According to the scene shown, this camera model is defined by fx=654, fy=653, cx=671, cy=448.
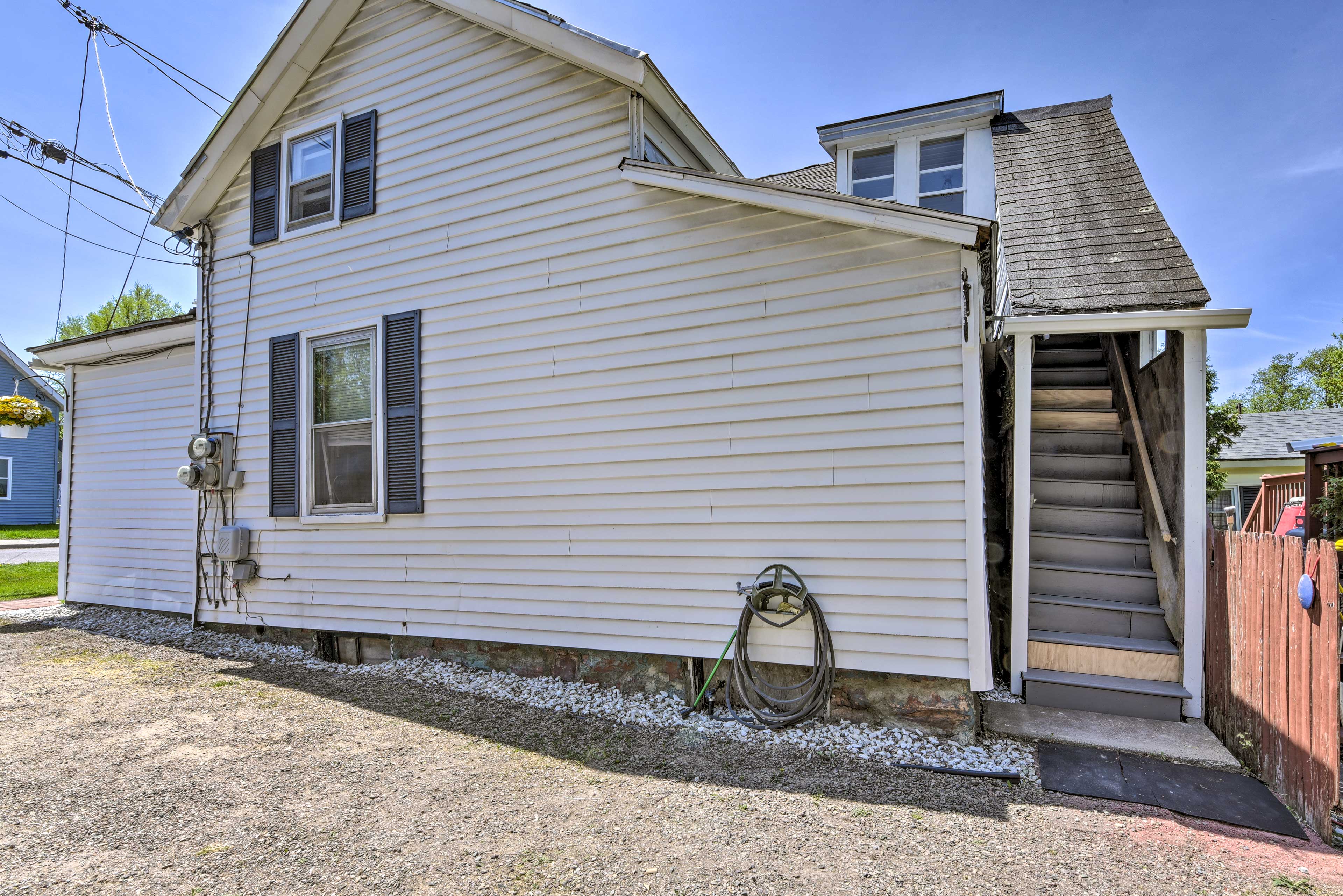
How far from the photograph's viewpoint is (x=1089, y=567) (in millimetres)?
4805

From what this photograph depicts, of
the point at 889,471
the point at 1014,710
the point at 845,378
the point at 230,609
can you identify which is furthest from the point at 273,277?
the point at 1014,710

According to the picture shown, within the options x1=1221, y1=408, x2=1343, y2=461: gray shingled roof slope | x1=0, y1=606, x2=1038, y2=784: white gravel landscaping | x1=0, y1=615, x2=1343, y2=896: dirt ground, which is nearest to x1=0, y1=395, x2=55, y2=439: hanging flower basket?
x1=0, y1=606, x2=1038, y2=784: white gravel landscaping

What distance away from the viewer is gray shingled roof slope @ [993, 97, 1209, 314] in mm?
4223

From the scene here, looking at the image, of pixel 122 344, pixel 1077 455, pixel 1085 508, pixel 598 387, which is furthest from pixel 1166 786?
pixel 122 344

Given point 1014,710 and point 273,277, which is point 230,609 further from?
point 1014,710

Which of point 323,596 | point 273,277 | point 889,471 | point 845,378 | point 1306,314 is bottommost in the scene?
point 323,596

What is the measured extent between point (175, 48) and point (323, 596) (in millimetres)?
7291

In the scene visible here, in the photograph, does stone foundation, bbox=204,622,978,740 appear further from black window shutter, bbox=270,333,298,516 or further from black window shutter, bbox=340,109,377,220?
black window shutter, bbox=340,109,377,220

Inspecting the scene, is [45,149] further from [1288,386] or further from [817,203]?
[1288,386]

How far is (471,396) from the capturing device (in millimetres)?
5027

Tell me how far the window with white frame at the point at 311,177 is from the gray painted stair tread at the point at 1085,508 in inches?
258

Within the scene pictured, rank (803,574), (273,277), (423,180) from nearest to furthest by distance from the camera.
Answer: (803,574), (423,180), (273,277)

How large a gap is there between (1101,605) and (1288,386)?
43339 mm

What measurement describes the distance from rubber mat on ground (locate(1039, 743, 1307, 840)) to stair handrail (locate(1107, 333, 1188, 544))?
158 cm
